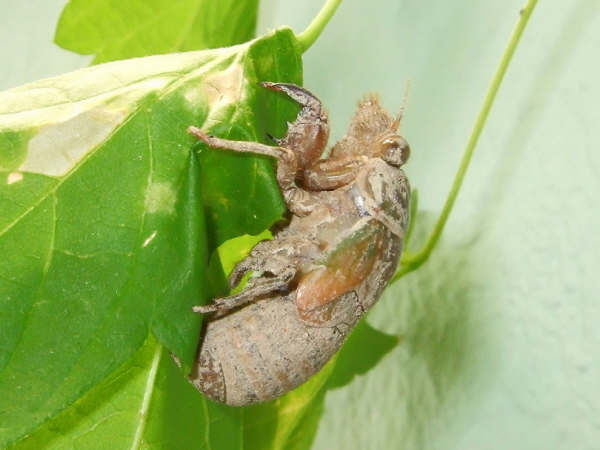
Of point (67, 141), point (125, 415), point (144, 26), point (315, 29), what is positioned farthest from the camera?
point (144, 26)

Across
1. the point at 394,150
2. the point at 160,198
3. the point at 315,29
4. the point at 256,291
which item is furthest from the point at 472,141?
the point at 160,198

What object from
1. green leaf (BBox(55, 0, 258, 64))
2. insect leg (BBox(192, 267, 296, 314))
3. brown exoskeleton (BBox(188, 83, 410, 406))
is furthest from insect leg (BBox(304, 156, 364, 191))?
green leaf (BBox(55, 0, 258, 64))

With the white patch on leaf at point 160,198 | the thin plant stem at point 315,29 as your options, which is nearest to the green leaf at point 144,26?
the thin plant stem at point 315,29

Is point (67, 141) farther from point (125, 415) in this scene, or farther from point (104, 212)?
point (125, 415)

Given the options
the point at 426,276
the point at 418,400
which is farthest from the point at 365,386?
the point at 426,276

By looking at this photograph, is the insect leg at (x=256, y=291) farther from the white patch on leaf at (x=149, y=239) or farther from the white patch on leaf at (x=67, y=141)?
the white patch on leaf at (x=67, y=141)

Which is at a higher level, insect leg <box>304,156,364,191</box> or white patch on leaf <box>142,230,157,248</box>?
insect leg <box>304,156,364,191</box>

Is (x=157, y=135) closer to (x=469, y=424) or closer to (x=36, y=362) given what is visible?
(x=36, y=362)

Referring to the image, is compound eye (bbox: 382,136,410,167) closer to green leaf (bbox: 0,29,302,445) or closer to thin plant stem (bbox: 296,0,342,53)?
thin plant stem (bbox: 296,0,342,53)
